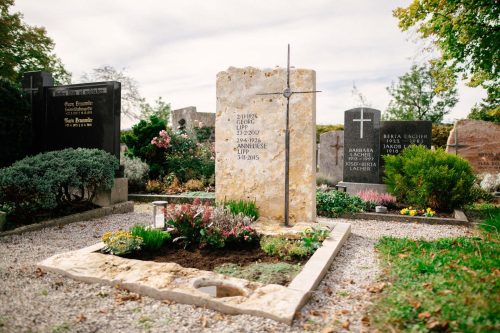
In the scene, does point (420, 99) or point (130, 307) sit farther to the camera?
point (420, 99)

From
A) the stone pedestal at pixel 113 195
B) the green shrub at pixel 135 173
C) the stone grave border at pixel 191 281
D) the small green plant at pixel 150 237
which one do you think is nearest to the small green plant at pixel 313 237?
the stone grave border at pixel 191 281

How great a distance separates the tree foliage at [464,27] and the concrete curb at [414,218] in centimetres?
491

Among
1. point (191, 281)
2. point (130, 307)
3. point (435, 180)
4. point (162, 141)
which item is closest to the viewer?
point (130, 307)

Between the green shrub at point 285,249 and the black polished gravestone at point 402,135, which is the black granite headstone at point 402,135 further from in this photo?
the green shrub at point 285,249

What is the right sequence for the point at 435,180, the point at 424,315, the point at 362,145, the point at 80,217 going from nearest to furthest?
the point at 424,315 < the point at 80,217 < the point at 435,180 < the point at 362,145

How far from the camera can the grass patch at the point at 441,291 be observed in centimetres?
276

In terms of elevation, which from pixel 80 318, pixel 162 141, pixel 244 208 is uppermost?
pixel 162 141

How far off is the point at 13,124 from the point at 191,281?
22.9 ft

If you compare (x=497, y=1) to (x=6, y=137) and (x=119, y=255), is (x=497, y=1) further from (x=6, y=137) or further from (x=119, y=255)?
(x=6, y=137)

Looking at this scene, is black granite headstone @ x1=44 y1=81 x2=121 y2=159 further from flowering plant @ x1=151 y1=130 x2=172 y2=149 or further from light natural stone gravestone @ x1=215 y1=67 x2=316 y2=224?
flowering plant @ x1=151 y1=130 x2=172 y2=149

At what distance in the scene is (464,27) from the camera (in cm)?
1031

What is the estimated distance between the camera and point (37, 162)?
7195 millimetres

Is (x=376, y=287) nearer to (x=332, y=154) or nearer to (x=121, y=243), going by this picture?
(x=121, y=243)

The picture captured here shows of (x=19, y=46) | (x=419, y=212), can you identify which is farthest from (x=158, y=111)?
(x=419, y=212)
